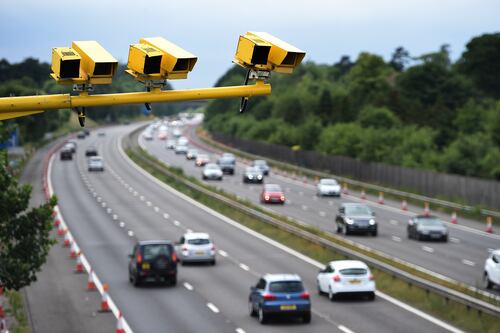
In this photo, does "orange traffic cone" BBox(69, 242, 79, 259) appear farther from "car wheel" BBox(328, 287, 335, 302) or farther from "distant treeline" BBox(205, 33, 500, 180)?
"distant treeline" BBox(205, 33, 500, 180)

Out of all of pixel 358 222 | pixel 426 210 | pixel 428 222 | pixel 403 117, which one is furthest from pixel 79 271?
pixel 403 117

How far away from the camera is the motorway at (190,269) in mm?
30891

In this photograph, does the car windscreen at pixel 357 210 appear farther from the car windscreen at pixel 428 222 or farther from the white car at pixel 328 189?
the white car at pixel 328 189

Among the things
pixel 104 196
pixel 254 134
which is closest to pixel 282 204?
pixel 104 196

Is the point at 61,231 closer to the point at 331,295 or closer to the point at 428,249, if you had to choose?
the point at 428,249

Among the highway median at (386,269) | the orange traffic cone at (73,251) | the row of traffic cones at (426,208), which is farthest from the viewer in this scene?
the row of traffic cones at (426,208)

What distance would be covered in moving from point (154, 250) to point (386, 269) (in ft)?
28.2

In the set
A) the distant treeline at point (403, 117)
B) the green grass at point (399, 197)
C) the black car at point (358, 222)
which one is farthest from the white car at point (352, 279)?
the distant treeline at point (403, 117)

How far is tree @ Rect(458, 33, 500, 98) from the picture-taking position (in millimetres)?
154375

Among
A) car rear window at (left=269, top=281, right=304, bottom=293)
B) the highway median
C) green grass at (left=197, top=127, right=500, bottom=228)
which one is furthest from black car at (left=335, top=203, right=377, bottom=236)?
car rear window at (left=269, top=281, right=304, bottom=293)

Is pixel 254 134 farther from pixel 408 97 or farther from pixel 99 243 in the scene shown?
pixel 99 243

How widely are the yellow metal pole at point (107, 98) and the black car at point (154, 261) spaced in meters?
28.7

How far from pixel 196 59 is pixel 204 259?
117 ft

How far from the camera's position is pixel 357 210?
55.7m
